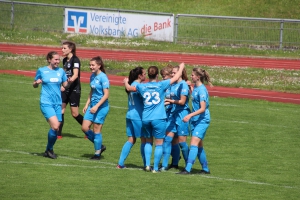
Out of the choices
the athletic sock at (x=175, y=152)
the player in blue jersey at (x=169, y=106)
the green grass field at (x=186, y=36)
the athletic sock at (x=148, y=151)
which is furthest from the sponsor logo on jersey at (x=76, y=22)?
the athletic sock at (x=148, y=151)

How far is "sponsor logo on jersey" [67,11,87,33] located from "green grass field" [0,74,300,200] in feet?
61.4

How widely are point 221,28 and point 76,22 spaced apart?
28.0 ft

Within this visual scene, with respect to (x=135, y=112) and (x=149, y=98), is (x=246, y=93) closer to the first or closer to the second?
(x=135, y=112)

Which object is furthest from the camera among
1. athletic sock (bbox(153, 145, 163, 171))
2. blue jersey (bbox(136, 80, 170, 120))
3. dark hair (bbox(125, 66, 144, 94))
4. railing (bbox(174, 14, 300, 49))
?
railing (bbox(174, 14, 300, 49))

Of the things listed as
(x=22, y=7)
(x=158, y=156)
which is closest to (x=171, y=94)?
(x=158, y=156)

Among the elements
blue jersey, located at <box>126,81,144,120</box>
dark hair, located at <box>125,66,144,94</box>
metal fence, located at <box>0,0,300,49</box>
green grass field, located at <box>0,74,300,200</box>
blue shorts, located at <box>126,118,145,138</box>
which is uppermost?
metal fence, located at <box>0,0,300,49</box>

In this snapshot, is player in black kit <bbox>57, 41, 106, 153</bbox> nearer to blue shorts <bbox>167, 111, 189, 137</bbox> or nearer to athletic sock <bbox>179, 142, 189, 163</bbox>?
blue shorts <bbox>167, 111, 189, 137</bbox>

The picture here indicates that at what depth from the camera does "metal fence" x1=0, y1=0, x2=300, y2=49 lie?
1516 inches

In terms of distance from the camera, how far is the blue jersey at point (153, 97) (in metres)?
12.1

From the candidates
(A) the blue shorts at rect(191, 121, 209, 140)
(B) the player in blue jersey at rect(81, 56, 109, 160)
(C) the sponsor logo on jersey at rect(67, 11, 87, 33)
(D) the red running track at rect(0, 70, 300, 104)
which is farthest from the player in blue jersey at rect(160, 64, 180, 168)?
(C) the sponsor logo on jersey at rect(67, 11, 87, 33)

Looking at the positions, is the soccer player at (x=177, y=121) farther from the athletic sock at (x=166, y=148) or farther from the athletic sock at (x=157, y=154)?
the athletic sock at (x=157, y=154)

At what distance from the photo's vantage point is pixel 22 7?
41.1 metres

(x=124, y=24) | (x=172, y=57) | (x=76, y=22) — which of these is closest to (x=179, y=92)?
(x=172, y=57)

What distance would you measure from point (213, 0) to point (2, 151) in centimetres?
3909
